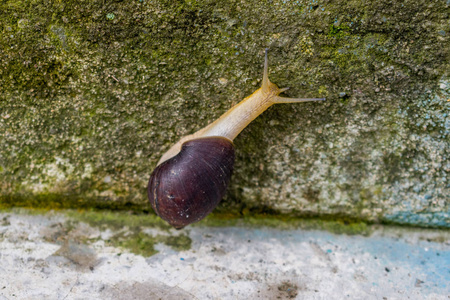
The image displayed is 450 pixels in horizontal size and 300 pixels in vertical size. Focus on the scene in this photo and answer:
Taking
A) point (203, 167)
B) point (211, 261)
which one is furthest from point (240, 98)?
point (211, 261)

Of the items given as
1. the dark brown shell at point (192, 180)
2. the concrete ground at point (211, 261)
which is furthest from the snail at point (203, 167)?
the concrete ground at point (211, 261)

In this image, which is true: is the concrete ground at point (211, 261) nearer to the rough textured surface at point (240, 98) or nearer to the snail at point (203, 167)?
the rough textured surface at point (240, 98)

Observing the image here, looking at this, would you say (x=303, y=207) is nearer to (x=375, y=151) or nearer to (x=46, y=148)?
(x=375, y=151)

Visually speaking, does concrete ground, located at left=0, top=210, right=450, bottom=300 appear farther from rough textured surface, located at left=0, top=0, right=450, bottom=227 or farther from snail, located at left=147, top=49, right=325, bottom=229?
snail, located at left=147, top=49, right=325, bottom=229

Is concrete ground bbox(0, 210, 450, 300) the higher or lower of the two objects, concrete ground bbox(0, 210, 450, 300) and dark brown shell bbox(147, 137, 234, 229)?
the lower

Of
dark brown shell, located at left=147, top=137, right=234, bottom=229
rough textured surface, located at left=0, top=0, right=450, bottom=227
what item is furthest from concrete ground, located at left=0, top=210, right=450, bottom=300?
dark brown shell, located at left=147, top=137, right=234, bottom=229
